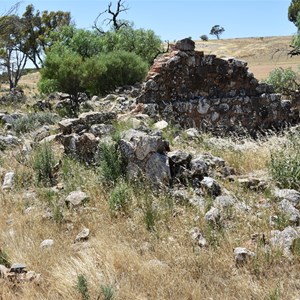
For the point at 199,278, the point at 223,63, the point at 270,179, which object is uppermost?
the point at 223,63

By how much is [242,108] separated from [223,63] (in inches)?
51.5

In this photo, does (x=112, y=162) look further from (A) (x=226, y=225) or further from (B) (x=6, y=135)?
(B) (x=6, y=135)

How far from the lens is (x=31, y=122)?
9234mm

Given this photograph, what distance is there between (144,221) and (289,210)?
1.53 metres

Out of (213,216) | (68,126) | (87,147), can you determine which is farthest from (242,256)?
(68,126)

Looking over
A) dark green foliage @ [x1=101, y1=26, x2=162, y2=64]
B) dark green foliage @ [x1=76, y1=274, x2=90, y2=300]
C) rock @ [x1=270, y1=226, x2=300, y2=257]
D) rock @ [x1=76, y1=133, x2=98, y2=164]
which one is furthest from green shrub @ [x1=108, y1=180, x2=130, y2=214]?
dark green foliage @ [x1=101, y1=26, x2=162, y2=64]

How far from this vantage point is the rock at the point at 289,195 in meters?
4.21

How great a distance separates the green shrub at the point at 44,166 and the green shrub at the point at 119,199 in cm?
146

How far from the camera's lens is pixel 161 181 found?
492 centimetres

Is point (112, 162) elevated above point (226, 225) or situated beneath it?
elevated above

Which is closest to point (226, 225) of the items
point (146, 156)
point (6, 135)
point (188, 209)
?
point (188, 209)

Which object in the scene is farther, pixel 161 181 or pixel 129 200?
pixel 161 181

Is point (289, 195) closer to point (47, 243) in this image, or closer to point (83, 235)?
point (83, 235)

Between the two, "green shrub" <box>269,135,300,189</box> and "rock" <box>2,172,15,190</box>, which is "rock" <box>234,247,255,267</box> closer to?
"green shrub" <box>269,135,300,189</box>
